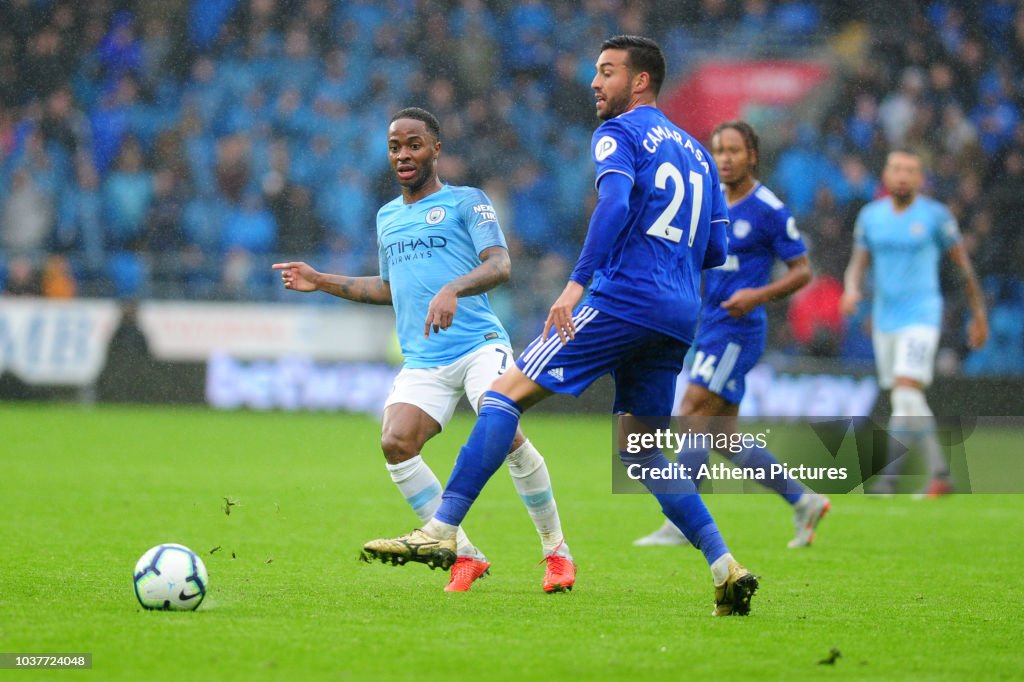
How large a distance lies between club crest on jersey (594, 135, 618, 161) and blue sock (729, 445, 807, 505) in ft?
11.3

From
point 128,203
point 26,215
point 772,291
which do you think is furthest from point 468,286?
point 26,215

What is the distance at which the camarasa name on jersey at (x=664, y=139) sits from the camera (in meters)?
5.78

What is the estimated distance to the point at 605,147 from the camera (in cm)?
566

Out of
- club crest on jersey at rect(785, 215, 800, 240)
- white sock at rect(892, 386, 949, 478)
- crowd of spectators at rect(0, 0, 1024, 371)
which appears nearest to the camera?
club crest on jersey at rect(785, 215, 800, 240)

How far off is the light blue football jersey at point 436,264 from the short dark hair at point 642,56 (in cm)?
110

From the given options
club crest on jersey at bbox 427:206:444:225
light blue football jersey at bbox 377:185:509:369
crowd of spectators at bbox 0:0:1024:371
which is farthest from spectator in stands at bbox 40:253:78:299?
club crest on jersey at bbox 427:206:444:225

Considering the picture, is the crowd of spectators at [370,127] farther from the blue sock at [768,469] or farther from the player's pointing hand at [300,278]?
the player's pointing hand at [300,278]

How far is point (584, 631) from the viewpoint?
5230 mm

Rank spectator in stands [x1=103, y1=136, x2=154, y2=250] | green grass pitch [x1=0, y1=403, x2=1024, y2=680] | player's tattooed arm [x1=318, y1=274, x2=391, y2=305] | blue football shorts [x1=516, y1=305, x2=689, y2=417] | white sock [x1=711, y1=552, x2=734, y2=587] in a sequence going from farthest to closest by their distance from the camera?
spectator in stands [x1=103, y1=136, x2=154, y2=250], player's tattooed arm [x1=318, y1=274, x2=391, y2=305], blue football shorts [x1=516, y1=305, x2=689, y2=417], white sock [x1=711, y1=552, x2=734, y2=587], green grass pitch [x1=0, y1=403, x2=1024, y2=680]

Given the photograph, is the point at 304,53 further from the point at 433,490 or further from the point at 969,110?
the point at 433,490

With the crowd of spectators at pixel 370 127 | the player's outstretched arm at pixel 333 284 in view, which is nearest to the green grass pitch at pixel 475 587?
the player's outstretched arm at pixel 333 284

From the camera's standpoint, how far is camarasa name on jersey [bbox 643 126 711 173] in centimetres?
578

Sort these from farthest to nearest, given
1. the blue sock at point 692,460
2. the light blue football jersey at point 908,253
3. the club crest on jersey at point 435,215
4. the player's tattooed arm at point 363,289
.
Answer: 1. the light blue football jersey at point 908,253
2. the blue sock at point 692,460
3. the player's tattooed arm at point 363,289
4. the club crest on jersey at point 435,215

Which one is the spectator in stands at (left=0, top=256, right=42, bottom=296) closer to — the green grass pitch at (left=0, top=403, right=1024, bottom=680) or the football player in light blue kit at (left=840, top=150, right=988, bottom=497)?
the green grass pitch at (left=0, top=403, right=1024, bottom=680)
